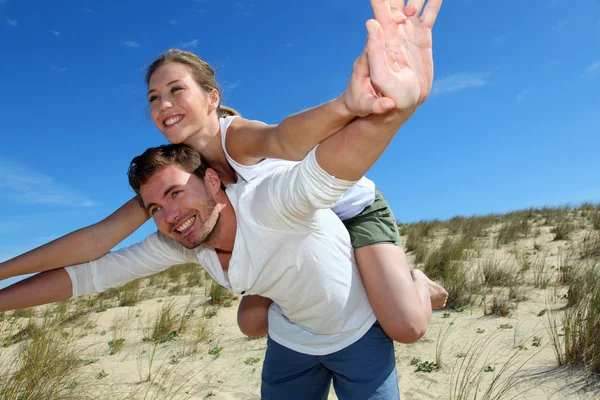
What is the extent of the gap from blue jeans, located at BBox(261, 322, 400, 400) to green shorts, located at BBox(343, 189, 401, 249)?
505 mm

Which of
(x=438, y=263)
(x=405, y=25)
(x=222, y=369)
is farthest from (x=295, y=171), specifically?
(x=438, y=263)

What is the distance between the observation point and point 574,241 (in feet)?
32.8

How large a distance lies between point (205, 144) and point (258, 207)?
128cm

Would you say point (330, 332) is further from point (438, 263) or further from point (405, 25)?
point (438, 263)

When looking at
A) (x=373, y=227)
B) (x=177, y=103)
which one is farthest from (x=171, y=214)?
(x=373, y=227)

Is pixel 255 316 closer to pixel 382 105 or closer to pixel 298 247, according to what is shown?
pixel 298 247

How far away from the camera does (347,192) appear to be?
115 inches

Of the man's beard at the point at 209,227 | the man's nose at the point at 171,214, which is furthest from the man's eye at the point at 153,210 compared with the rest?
the man's beard at the point at 209,227

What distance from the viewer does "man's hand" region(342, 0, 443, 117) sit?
1.47 metres

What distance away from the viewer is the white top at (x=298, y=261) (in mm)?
1884

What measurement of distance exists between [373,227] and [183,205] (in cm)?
117

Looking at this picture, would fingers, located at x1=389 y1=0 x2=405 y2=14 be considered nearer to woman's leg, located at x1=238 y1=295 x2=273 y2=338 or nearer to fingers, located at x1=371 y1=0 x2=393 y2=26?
fingers, located at x1=371 y1=0 x2=393 y2=26

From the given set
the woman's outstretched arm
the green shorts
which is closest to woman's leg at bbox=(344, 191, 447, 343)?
the green shorts

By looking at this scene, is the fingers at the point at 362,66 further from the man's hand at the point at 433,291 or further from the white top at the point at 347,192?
the man's hand at the point at 433,291
